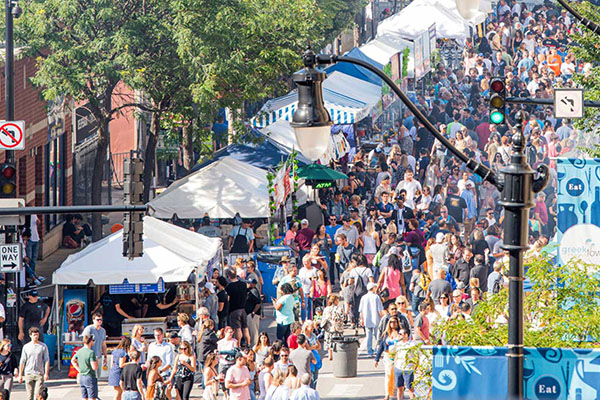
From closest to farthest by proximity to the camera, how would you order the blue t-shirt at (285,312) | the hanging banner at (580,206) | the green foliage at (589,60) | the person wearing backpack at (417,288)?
the hanging banner at (580,206) → the blue t-shirt at (285,312) → the green foliage at (589,60) → the person wearing backpack at (417,288)

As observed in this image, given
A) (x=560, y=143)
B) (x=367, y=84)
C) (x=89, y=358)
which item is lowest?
(x=89, y=358)

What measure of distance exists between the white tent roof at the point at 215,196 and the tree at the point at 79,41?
2.81 meters

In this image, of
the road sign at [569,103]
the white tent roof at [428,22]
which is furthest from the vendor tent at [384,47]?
the road sign at [569,103]

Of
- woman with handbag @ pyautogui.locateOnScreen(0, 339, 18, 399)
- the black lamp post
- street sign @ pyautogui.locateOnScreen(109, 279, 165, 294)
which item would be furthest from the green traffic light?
street sign @ pyautogui.locateOnScreen(109, 279, 165, 294)

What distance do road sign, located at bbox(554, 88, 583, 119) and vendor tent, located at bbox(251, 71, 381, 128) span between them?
709 inches

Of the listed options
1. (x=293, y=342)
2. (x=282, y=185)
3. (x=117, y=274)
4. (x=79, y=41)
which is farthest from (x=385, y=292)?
(x=79, y=41)

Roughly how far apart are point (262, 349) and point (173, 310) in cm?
458

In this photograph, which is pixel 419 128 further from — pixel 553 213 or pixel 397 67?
pixel 553 213

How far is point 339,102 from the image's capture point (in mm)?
34750

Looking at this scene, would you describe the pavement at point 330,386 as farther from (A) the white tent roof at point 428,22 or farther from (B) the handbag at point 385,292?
(A) the white tent roof at point 428,22

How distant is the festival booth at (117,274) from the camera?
18.9 meters

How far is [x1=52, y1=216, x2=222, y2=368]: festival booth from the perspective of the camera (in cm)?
1892

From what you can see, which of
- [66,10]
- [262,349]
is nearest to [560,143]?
[66,10]

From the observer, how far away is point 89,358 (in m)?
16.4
